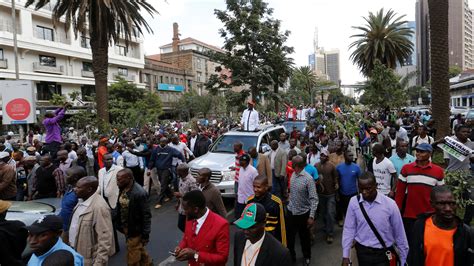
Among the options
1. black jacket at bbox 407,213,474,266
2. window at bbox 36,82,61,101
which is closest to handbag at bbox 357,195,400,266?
black jacket at bbox 407,213,474,266

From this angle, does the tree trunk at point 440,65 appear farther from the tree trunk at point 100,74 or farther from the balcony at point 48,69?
the balcony at point 48,69

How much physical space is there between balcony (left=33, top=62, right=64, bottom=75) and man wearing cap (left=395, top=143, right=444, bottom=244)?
3632 cm

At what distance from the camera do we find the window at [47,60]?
33997mm

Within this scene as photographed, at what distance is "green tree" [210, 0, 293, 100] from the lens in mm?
19641

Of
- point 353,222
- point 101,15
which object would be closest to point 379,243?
point 353,222

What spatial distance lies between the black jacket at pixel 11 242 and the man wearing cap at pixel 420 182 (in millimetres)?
4344

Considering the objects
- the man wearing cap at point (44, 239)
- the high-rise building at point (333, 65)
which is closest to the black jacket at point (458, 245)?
the man wearing cap at point (44, 239)

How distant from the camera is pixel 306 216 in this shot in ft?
17.1

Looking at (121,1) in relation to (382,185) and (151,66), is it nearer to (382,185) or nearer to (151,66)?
(382,185)

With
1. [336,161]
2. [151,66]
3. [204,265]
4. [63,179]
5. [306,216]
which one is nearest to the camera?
[204,265]

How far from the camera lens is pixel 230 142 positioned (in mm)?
9852

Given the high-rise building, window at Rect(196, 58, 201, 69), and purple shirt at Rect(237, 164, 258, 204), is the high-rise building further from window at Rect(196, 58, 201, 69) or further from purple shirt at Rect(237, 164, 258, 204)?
purple shirt at Rect(237, 164, 258, 204)

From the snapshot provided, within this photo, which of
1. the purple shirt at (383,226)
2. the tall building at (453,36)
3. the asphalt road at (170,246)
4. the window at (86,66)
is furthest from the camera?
the tall building at (453,36)

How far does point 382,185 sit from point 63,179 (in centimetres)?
573
